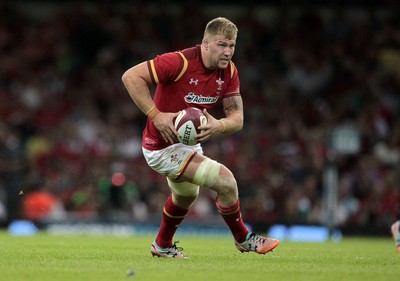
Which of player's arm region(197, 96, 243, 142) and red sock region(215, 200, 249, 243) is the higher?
player's arm region(197, 96, 243, 142)

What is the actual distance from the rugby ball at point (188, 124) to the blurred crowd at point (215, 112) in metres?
9.55

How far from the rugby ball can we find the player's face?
0.60 meters

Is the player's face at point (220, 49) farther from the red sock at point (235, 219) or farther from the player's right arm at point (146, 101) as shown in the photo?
the red sock at point (235, 219)

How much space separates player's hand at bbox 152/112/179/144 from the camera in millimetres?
8984

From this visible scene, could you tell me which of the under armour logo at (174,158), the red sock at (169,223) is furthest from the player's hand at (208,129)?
the red sock at (169,223)

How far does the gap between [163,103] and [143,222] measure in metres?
8.99

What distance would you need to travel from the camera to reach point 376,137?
21.1 metres

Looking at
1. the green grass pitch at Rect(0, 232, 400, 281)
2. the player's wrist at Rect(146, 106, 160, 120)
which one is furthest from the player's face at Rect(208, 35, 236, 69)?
the green grass pitch at Rect(0, 232, 400, 281)

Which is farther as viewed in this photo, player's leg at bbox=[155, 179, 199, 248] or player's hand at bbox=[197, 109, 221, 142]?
player's leg at bbox=[155, 179, 199, 248]

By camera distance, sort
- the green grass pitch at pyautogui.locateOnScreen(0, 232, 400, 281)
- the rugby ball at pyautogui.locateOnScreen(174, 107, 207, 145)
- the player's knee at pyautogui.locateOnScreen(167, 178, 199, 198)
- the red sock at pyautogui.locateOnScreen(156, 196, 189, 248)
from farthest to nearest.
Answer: the red sock at pyautogui.locateOnScreen(156, 196, 189, 248), the player's knee at pyautogui.locateOnScreen(167, 178, 199, 198), the rugby ball at pyautogui.locateOnScreen(174, 107, 207, 145), the green grass pitch at pyautogui.locateOnScreen(0, 232, 400, 281)

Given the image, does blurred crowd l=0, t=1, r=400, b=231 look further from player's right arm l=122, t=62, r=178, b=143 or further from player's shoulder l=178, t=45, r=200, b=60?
player's right arm l=122, t=62, r=178, b=143

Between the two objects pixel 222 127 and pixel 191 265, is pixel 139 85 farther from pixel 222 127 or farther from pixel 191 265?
pixel 191 265

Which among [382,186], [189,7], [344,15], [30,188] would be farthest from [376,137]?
[30,188]

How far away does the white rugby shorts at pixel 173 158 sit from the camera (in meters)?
9.21
